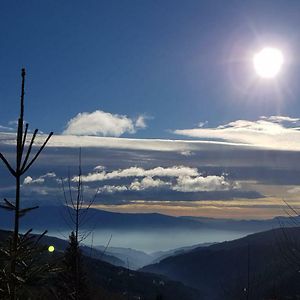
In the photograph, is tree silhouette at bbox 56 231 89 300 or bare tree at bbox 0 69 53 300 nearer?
bare tree at bbox 0 69 53 300

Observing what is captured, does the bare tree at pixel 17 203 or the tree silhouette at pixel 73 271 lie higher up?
the bare tree at pixel 17 203

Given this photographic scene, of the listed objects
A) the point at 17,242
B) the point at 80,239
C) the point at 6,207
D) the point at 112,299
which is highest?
the point at 6,207

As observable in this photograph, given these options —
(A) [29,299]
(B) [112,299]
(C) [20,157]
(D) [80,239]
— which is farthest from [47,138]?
(B) [112,299]

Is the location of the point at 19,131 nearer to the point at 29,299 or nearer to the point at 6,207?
the point at 6,207

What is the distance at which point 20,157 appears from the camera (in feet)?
29.1

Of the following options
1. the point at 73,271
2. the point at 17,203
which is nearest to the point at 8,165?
the point at 17,203

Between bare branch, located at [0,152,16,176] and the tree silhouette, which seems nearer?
bare branch, located at [0,152,16,176]

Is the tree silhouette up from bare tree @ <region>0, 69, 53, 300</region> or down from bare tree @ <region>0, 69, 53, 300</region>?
down

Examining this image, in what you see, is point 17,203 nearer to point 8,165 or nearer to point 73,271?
point 8,165

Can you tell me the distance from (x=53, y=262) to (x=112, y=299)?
390 ft

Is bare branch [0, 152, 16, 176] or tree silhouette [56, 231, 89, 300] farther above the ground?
bare branch [0, 152, 16, 176]

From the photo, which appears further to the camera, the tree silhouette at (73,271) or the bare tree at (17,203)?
the tree silhouette at (73,271)

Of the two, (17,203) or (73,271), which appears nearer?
(17,203)

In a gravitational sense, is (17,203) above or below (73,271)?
above
